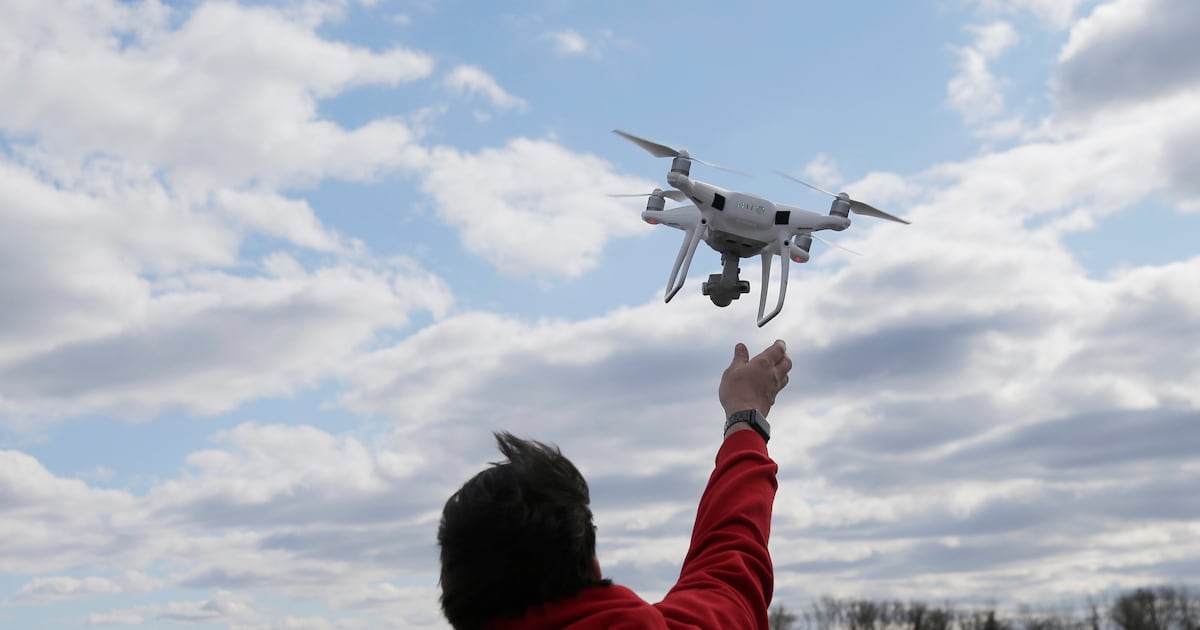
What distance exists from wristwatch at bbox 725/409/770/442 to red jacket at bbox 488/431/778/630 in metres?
0.03

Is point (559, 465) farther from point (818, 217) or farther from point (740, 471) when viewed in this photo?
point (818, 217)

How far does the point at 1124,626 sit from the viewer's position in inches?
5787

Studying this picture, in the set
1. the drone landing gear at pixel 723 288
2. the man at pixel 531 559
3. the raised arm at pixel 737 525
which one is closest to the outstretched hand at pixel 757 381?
the raised arm at pixel 737 525

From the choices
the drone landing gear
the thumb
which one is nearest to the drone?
the drone landing gear

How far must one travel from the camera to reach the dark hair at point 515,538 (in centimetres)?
318

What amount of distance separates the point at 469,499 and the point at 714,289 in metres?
5.81

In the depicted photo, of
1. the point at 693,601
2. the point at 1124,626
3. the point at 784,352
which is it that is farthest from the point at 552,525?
the point at 1124,626

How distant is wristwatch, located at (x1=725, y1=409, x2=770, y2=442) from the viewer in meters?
4.17

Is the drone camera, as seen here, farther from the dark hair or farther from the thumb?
the dark hair

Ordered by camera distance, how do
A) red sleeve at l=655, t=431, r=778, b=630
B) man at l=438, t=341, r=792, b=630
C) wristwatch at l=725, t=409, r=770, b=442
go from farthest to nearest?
1. wristwatch at l=725, t=409, r=770, b=442
2. red sleeve at l=655, t=431, r=778, b=630
3. man at l=438, t=341, r=792, b=630

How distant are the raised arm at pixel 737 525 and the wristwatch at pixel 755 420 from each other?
14 millimetres

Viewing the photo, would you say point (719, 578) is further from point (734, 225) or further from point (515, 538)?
point (734, 225)

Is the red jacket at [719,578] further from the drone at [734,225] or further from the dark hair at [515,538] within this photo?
the drone at [734,225]

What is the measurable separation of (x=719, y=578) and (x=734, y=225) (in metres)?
6.08
